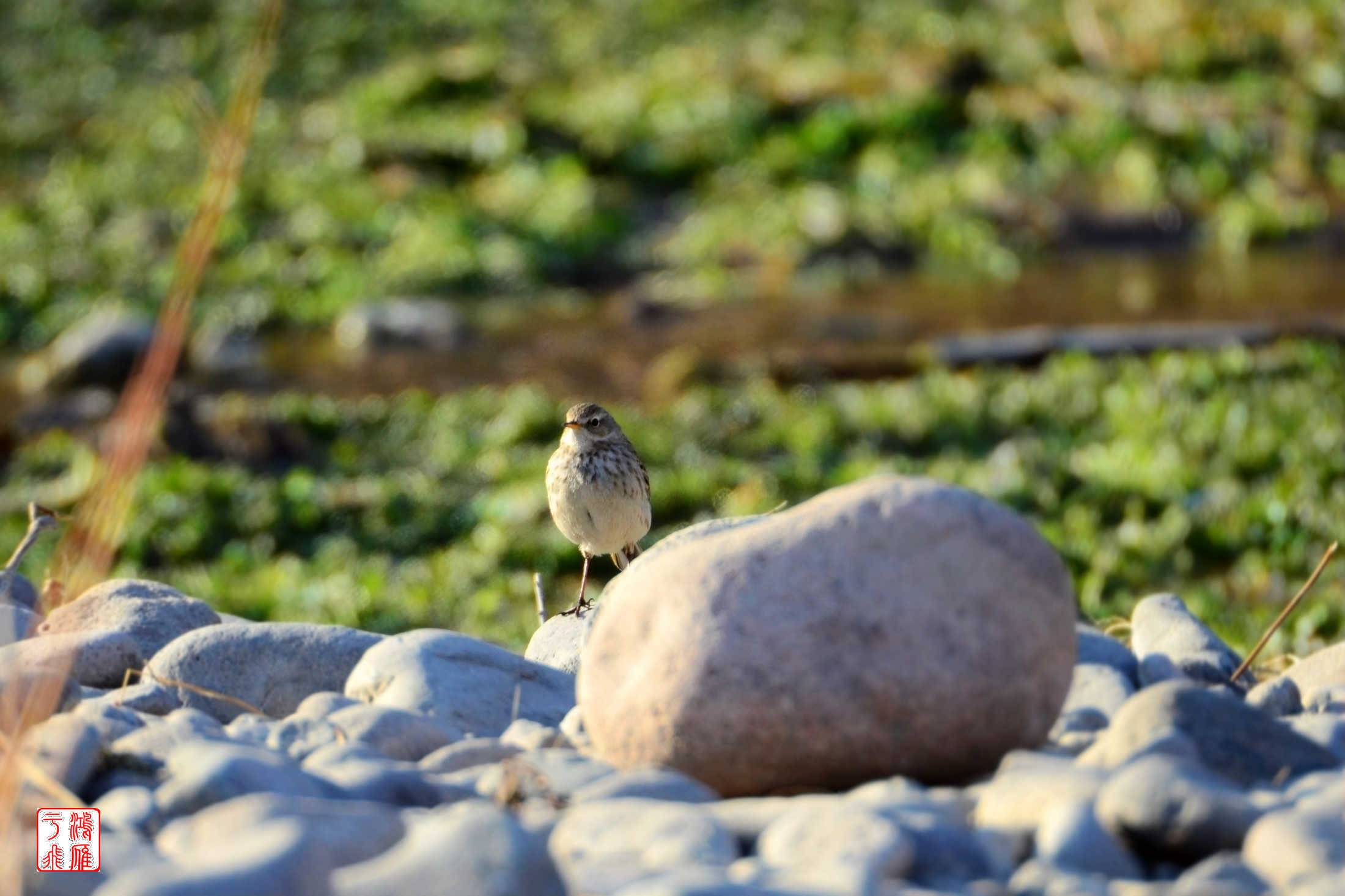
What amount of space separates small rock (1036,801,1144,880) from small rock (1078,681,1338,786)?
35 centimetres

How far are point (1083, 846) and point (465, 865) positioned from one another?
1.12 meters

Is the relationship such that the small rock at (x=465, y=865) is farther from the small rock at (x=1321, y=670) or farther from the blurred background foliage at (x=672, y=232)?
the small rock at (x=1321, y=670)

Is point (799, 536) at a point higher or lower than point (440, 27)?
lower

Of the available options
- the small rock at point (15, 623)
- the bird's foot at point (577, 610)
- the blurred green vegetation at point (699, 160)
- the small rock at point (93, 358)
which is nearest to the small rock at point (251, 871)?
the small rock at point (15, 623)

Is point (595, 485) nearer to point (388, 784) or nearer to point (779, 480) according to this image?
point (388, 784)

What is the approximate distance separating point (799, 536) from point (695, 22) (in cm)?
2492

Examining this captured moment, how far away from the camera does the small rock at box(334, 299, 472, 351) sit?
51.7 ft

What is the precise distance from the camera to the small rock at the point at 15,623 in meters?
4.92

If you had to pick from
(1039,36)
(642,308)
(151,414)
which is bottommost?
(642,308)

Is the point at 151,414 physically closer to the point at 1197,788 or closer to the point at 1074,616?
the point at 1197,788

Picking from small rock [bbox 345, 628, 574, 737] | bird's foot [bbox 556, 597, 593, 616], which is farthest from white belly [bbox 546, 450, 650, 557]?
small rock [bbox 345, 628, 574, 737]

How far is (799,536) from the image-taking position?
143 inches

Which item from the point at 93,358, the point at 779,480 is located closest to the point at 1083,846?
the point at 779,480

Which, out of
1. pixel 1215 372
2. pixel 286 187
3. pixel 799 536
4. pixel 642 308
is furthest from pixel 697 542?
pixel 286 187
